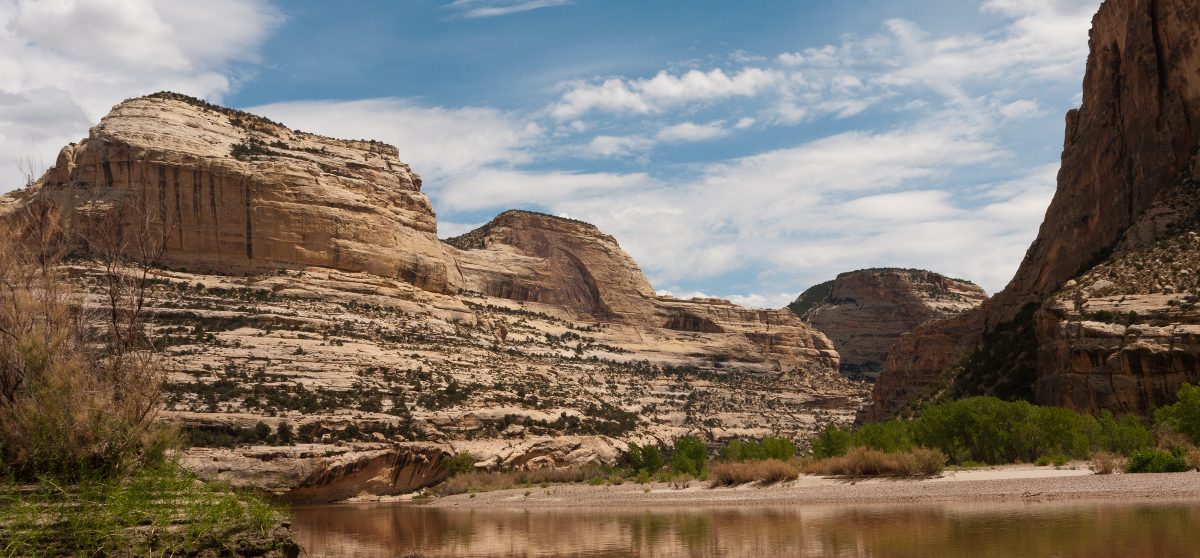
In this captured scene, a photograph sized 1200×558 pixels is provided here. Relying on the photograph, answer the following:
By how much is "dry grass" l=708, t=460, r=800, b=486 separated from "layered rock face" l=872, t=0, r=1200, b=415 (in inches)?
559

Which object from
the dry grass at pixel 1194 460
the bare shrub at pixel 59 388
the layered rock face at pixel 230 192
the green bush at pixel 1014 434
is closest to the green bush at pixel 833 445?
the green bush at pixel 1014 434

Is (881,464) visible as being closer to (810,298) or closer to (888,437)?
(888,437)

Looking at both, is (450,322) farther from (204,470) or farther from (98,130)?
(204,470)

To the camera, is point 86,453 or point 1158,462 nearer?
point 86,453

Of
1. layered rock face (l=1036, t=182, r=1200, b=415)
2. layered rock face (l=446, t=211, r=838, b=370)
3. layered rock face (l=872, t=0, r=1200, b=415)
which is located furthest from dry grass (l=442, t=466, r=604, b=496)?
layered rock face (l=446, t=211, r=838, b=370)

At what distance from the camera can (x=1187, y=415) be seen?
1399 inches

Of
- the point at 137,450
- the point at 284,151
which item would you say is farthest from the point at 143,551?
the point at 284,151

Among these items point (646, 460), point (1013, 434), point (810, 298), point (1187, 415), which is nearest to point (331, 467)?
point (646, 460)

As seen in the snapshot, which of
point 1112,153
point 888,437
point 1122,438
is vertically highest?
point 1112,153

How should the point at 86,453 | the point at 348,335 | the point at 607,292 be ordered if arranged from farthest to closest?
the point at 607,292
the point at 348,335
the point at 86,453

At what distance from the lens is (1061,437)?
39.8m

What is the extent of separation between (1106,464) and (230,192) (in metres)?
59.6

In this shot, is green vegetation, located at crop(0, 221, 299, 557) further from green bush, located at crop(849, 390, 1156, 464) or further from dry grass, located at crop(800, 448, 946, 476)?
green bush, located at crop(849, 390, 1156, 464)

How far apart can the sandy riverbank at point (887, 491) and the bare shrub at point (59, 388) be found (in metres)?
22.0
